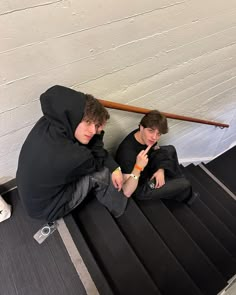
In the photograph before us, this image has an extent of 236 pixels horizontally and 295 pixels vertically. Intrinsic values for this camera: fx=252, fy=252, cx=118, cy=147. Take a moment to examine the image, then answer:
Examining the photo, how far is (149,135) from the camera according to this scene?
1883mm

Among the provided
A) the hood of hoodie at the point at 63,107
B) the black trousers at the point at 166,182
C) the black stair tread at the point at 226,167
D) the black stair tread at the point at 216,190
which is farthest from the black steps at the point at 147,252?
the black stair tread at the point at 226,167

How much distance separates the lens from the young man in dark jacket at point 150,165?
184cm

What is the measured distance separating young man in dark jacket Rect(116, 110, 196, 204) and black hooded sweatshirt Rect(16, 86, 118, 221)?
0.48 metres

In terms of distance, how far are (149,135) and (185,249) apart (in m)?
0.93

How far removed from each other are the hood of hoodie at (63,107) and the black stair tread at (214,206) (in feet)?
7.52

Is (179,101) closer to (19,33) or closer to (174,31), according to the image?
(174,31)

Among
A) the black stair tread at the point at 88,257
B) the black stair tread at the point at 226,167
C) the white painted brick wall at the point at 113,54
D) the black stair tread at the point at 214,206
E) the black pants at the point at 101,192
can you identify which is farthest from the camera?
the black stair tread at the point at 226,167

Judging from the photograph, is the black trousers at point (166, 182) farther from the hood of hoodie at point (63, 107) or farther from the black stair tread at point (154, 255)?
the hood of hoodie at point (63, 107)

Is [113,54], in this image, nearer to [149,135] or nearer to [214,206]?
[149,135]

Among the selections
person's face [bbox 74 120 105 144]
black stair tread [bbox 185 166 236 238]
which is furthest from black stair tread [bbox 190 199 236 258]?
person's face [bbox 74 120 105 144]

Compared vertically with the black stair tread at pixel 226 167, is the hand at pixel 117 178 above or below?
above

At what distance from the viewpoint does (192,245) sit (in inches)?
78.0

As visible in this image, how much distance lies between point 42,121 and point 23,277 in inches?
37.2

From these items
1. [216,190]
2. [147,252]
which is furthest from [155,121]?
[216,190]
